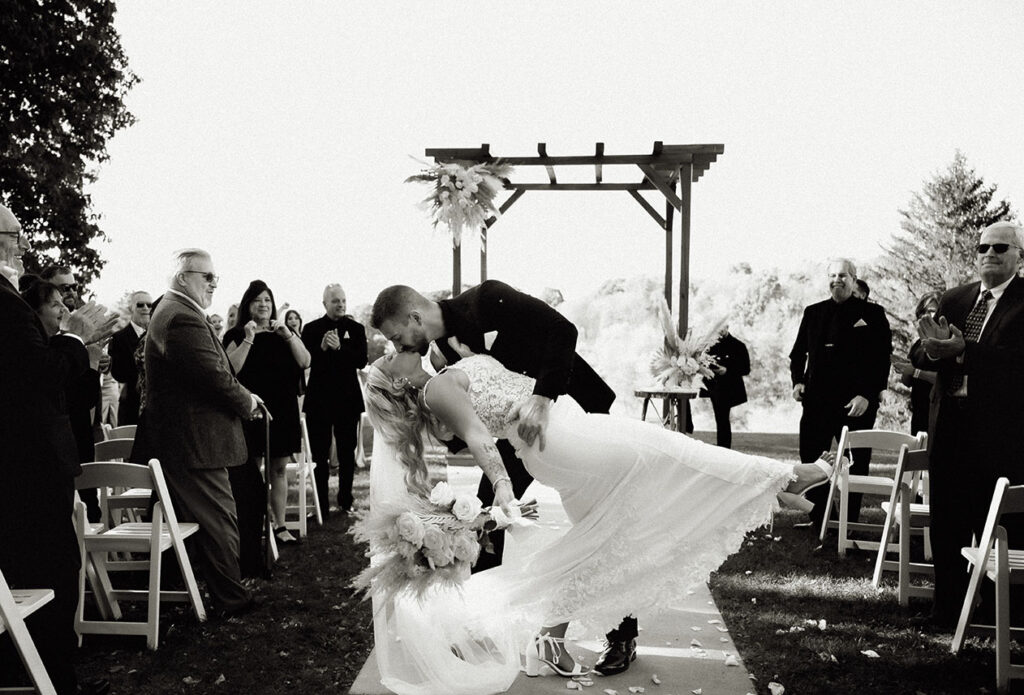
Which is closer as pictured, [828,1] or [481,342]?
[481,342]

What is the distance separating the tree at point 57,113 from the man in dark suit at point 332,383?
54.5 feet

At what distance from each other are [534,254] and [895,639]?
89.4 ft

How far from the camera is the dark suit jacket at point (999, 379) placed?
4621mm

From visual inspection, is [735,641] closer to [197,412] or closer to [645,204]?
[197,412]

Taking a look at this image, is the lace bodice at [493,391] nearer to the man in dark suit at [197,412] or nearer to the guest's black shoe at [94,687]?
the man in dark suit at [197,412]

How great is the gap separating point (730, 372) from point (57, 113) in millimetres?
21178

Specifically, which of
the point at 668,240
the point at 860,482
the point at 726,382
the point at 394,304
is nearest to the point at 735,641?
the point at 860,482

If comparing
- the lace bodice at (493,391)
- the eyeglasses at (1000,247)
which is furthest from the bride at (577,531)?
the eyeglasses at (1000,247)

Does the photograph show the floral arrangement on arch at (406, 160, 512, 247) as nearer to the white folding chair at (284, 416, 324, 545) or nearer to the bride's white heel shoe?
the white folding chair at (284, 416, 324, 545)

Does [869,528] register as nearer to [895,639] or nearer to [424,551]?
[895,639]

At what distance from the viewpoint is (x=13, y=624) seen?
3.18 meters

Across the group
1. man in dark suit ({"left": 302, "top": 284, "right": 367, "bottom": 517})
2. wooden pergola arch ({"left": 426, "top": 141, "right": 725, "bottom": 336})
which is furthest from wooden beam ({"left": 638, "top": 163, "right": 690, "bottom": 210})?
man in dark suit ({"left": 302, "top": 284, "right": 367, "bottom": 517})

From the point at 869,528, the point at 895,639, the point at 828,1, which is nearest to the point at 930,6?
the point at 828,1

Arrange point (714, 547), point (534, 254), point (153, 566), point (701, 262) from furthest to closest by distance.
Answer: point (701, 262), point (534, 254), point (153, 566), point (714, 547)
